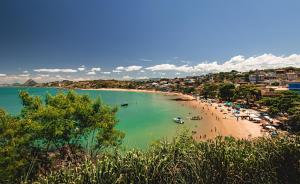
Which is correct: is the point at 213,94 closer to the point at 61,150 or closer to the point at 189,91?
the point at 189,91

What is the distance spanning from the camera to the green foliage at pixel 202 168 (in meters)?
9.37

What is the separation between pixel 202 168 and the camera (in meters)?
10.4

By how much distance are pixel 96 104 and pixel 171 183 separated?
1433 cm

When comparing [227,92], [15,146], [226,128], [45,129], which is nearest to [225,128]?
[226,128]

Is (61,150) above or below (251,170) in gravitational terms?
below

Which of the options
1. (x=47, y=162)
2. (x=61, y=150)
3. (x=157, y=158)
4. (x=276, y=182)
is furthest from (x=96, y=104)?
(x=276, y=182)

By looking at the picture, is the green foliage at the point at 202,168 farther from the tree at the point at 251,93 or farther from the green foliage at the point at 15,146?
the tree at the point at 251,93

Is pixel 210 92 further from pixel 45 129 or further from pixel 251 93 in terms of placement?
pixel 45 129

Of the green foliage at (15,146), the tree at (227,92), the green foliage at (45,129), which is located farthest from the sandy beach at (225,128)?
the tree at (227,92)

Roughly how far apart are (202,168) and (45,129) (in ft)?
45.8

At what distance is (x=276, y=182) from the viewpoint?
1047 centimetres

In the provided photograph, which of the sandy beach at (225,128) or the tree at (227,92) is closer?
the sandy beach at (225,128)

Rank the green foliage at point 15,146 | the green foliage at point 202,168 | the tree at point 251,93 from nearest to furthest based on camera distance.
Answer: the green foliage at point 202,168
the green foliage at point 15,146
the tree at point 251,93

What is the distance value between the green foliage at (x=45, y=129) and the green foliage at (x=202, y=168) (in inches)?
235
